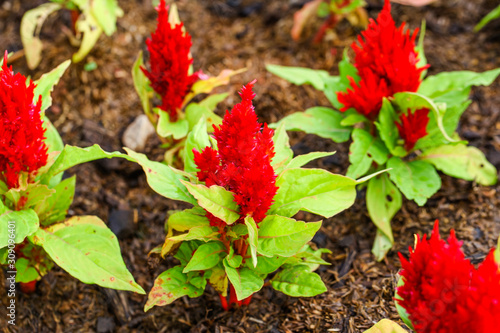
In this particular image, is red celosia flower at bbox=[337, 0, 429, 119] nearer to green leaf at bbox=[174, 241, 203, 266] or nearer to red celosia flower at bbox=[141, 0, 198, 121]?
red celosia flower at bbox=[141, 0, 198, 121]

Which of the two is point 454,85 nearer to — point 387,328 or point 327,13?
point 327,13

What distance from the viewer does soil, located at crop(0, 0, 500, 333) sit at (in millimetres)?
2842

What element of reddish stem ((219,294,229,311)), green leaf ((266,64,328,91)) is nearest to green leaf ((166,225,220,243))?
reddish stem ((219,294,229,311))

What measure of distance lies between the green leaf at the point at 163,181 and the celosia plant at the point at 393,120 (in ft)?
3.05

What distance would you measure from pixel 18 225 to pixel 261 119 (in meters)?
2.09

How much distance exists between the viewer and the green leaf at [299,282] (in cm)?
239

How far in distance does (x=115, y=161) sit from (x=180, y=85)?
3.38 ft

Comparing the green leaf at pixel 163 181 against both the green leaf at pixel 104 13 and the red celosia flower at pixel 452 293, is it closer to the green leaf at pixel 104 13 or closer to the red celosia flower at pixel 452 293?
the red celosia flower at pixel 452 293

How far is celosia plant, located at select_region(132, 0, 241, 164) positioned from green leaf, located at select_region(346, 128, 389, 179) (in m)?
0.86

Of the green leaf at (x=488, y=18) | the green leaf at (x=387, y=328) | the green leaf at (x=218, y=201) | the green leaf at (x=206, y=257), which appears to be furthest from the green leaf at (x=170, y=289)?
the green leaf at (x=488, y=18)

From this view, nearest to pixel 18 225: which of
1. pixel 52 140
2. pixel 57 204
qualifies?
pixel 57 204

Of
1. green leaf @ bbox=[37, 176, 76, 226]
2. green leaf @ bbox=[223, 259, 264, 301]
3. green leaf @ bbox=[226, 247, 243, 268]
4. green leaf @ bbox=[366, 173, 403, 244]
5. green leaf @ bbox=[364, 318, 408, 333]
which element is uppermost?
green leaf @ bbox=[37, 176, 76, 226]

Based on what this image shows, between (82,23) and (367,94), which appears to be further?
(82,23)

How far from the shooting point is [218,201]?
2.17 metres
